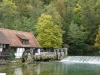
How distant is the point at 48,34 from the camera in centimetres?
5912

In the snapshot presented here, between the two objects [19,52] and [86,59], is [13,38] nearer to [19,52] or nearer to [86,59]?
[19,52]

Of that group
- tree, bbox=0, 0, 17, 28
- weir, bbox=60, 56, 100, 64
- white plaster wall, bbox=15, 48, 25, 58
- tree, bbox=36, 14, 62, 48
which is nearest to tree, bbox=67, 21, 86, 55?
tree, bbox=36, 14, 62, 48

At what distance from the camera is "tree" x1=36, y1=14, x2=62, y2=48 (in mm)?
58562

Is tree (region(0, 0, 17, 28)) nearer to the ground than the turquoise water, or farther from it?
farther from it

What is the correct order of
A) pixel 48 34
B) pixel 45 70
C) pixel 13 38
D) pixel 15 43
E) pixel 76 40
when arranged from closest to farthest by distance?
pixel 45 70
pixel 15 43
pixel 13 38
pixel 48 34
pixel 76 40

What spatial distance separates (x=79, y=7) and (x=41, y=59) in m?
37.4

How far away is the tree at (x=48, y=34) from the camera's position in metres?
58.6

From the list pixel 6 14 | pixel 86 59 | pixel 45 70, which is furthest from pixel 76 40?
pixel 45 70

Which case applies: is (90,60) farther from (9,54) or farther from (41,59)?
(9,54)

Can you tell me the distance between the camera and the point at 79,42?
2746 inches

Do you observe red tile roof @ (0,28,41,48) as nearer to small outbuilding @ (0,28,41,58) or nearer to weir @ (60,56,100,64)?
small outbuilding @ (0,28,41,58)

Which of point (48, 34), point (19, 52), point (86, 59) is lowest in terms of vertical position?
point (86, 59)

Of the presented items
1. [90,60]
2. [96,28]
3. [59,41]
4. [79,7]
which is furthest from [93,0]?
[90,60]

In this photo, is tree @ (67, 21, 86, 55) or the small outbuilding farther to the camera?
tree @ (67, 21, 86, 55)
